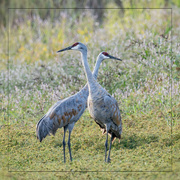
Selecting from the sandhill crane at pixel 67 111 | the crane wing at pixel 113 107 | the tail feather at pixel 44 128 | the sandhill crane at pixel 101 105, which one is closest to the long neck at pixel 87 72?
the sandhill crane at pixel 101 105

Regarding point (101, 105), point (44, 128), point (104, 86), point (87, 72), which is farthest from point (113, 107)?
point (104, 86)

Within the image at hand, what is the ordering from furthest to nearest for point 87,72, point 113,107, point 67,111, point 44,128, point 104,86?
point 104,86
point 67,111
point 44,128
point 113,107
point 87,72

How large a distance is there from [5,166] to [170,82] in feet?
9.20

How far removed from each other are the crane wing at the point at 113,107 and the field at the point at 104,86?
32 centimetres

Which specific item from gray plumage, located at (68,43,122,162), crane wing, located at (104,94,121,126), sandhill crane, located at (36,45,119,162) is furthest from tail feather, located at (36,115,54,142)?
crane wing, located at (104,94,121,126)

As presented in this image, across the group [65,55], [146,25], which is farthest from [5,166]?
[146,25]

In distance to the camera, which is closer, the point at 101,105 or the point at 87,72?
the point at 87,72

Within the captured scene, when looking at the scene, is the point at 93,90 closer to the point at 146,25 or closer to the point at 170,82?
the point at 170,82

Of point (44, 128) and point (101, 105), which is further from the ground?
point (101, 105)

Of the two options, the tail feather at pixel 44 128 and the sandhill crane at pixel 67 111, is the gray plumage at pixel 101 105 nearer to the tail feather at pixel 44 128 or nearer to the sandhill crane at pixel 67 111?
the sandhill crane at pixel 67 111

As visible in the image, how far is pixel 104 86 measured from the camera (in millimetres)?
5727

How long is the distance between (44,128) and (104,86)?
1444mm

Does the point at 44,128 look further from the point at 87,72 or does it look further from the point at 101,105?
the point at 87,72

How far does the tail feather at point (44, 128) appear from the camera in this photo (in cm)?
470
